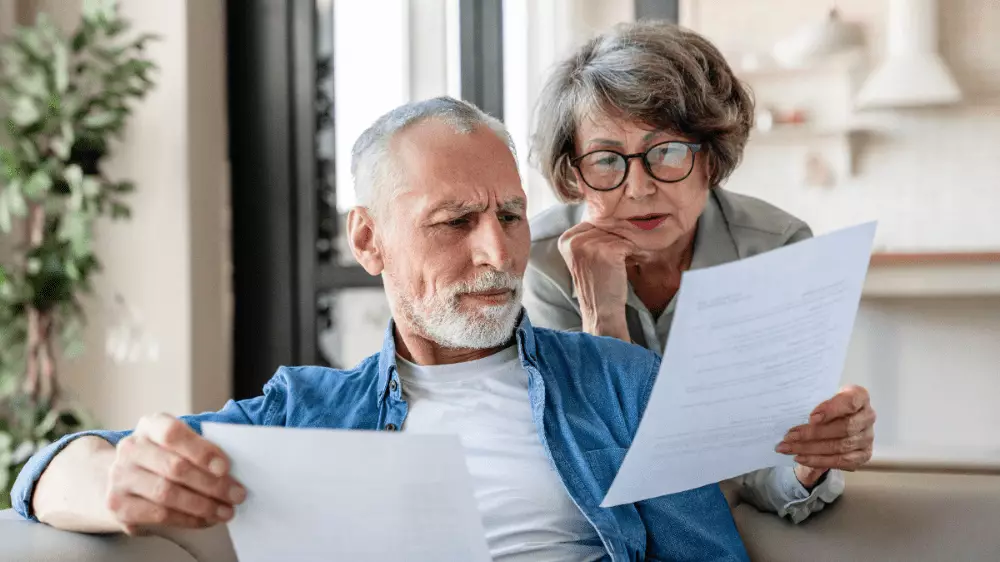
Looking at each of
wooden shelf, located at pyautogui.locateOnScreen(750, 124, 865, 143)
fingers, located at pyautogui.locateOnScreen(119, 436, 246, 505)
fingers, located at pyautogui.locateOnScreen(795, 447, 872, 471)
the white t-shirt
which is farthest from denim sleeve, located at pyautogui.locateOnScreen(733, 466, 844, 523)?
wooden shelf, located at pyautogui.locateOnScreen(750, 124, 865, 143)

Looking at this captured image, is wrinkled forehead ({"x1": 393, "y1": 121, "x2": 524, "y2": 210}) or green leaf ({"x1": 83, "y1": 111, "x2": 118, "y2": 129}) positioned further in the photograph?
green leaf ({"x1": 83, "y1": 111, "x2": 118, "y2": 129})

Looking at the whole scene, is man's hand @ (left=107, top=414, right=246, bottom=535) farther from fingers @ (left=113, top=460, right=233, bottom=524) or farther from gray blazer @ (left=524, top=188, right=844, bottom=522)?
gray blazer @ (left=524, top=188, right=844, bottom=522)

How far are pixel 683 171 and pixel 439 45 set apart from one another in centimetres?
201

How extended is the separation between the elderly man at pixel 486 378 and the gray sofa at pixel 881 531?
0.10m

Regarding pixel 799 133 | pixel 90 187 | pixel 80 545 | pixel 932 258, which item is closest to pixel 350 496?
pixel 80 545

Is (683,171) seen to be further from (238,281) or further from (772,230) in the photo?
(238,281)

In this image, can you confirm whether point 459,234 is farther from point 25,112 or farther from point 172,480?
point 25,112

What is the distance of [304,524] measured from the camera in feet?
3.16

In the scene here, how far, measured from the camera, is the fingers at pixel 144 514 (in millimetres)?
967

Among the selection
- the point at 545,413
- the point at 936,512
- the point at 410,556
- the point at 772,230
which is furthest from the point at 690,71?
the point at 410,556

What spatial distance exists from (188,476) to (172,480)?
2 cm

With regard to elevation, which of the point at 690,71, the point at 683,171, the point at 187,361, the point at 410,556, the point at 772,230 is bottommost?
the point at 187,361

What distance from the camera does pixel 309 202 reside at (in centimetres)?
348

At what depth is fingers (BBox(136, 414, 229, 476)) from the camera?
0.95 metres
